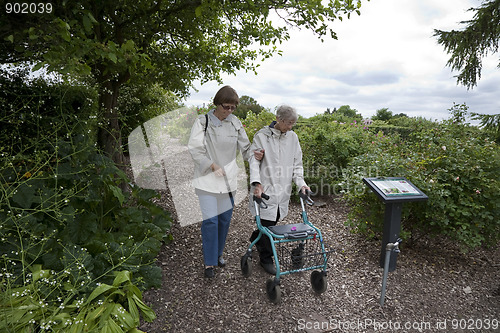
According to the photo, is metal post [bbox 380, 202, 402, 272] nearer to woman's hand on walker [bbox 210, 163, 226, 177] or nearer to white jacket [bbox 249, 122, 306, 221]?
white jacket [bbox 249, 122, 306, 221]

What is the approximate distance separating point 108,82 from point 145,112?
1963 mm

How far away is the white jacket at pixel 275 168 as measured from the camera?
3236mm

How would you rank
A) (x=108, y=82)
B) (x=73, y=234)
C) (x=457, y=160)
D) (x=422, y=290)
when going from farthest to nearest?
(x=108, y=82) → (x=457, y=160) → (x=422, y=290) → (x=73, y=234)

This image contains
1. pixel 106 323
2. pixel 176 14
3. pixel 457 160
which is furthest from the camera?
pixel 176 14

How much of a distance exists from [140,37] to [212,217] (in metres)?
2.96

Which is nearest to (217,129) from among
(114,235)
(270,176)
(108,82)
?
(270,176)

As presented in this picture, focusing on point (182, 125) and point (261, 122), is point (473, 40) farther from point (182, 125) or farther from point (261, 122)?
point (182, 125)

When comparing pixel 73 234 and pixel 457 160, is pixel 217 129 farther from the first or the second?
pixel 457 160

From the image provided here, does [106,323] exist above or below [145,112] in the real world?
below

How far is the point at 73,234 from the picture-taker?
8.69ft

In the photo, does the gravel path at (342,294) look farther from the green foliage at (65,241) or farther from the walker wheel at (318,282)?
the green foliage at (65,241)

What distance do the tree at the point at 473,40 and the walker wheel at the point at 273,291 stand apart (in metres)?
9.04

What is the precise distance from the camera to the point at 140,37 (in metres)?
4.51

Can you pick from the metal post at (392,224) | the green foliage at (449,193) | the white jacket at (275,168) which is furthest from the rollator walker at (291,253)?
the green foliage at (449,193)
